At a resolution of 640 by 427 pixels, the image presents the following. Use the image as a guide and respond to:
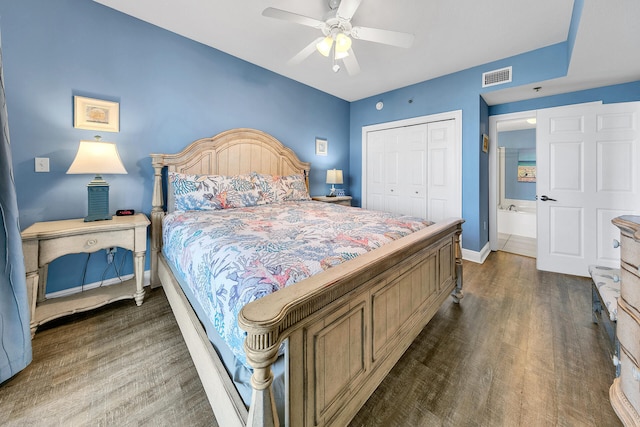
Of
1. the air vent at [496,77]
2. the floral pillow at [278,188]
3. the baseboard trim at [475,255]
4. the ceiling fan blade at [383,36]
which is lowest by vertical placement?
the baseboard trim at [475,255]

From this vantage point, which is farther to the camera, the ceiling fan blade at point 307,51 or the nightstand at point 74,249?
the ceiling fan blade at point 307,51

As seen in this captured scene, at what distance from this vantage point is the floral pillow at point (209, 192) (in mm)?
2465

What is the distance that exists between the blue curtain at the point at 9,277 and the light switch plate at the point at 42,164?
2.84ft

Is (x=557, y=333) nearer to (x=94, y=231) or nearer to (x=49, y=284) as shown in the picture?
(x=94, y=231)

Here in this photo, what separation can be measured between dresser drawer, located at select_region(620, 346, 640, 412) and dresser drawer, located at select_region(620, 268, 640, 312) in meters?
0.21

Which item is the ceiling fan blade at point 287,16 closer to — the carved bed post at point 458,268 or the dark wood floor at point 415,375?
the carved bed post at point 458,268

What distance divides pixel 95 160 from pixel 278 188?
1692 mm

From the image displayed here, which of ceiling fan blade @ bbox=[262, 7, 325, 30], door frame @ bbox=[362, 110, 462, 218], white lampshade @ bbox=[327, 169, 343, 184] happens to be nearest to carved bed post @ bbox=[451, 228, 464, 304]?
door frame @ bbox=[362, 110, 462, 218]

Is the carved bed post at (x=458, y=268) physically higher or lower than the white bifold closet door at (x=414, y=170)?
lower

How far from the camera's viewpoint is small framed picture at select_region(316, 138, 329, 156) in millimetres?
4389

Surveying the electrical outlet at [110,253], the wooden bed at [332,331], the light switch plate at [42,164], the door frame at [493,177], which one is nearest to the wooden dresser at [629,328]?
the wooden bed at [332,331]

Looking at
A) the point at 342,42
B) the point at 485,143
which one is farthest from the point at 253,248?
the point at 485,143

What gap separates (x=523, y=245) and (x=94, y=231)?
18.8ft

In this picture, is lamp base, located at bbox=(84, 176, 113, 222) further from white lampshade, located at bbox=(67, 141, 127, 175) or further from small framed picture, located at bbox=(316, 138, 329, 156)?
small framed picture, located at bbox=(316, 138, 329, 156)
